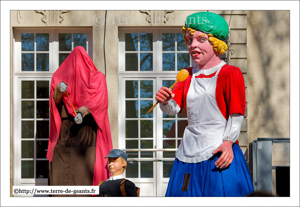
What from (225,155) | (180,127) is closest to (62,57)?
(180,127)

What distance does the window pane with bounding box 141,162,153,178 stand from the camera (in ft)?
18.8

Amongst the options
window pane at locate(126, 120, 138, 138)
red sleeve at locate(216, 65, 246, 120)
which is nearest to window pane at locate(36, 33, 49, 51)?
window pane at locate(126, 120, 138, 138)

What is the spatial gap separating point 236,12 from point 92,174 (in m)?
2.66

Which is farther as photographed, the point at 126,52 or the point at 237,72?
the point at 126,52

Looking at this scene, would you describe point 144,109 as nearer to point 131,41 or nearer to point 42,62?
point 131,41

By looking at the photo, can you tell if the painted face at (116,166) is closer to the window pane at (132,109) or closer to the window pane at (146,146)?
the window pane at (146,146)

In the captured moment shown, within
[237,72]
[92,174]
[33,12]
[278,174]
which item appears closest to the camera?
[237,72]

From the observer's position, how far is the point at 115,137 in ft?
19.0

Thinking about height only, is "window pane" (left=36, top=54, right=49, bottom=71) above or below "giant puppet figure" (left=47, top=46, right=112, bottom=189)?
above

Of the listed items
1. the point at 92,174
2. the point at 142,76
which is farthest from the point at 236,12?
the point at 92,174

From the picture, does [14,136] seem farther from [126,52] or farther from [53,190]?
[126,52]

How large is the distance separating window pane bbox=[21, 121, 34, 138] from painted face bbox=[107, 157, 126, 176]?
164 cm

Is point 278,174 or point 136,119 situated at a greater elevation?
point 136,119

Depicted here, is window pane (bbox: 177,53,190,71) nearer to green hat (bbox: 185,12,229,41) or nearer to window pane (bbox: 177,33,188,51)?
window pane (bbox: 177,33,188,51)
